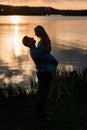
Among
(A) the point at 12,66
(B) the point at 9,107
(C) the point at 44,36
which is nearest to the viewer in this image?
(C) the point at 44,36

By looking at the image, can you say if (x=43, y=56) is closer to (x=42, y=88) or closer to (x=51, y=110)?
(x=42, y=88)

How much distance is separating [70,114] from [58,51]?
26.4 metres

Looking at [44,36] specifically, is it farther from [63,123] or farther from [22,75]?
[22,75]

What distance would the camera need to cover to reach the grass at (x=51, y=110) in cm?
1013

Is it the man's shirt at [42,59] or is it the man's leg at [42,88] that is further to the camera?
the man's leg at [42,88]

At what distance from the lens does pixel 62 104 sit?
12.3m

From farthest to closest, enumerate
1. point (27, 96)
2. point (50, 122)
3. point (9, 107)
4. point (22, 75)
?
point (22, 75) < point (27, 96) < point (9, 107) < point (50, 122)

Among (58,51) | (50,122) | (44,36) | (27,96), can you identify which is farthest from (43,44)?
(58,51)

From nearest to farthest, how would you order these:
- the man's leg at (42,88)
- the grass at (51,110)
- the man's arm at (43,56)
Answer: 1. the man's arm at (43,56)
2. the man's leg at (42,88)
3. the grass at (51,110)

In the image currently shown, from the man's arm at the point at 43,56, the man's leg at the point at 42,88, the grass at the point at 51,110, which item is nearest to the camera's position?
the man's arm at the point at 43,56

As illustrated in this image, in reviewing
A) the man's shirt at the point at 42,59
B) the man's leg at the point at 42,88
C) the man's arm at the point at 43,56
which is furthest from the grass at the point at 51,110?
the man's arm at the point at 43,56

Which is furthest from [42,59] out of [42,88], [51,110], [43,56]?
[51,110]

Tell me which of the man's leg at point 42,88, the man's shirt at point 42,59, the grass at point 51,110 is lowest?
the grass at point 51,110

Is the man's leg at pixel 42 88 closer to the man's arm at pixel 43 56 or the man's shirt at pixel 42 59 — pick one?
the man's shirt at pixel 42 59
